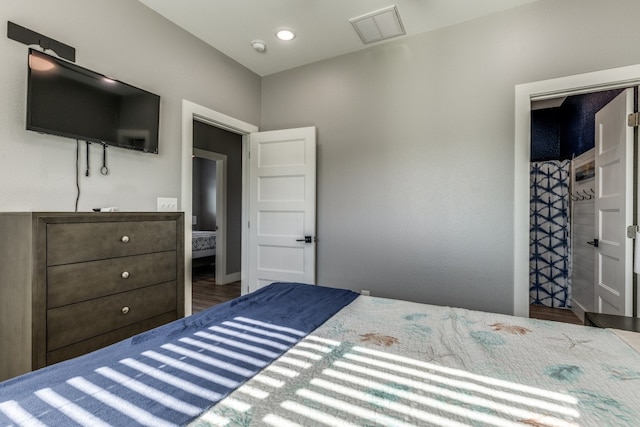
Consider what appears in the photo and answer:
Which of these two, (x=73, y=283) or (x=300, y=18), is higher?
(x=300, y=18)

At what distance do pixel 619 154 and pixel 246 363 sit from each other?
117 inches

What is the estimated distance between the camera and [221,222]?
4840 mm

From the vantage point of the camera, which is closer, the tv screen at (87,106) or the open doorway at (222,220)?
the tv screen at (87,106)

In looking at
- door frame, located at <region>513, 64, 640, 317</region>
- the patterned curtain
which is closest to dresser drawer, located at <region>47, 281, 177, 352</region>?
door frame, located at <region>513, 64, 640, 317</region>

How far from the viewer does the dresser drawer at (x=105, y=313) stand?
4.71 ft

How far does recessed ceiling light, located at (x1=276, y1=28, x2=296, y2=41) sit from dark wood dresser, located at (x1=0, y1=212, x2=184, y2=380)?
1.87 meters

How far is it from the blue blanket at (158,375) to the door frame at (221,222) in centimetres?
361

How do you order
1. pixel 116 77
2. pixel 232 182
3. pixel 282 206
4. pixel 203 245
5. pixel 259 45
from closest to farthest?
pixel 116 77, pixel 259 45, pixel 282 206, pixel 232 182, pixel 203 245

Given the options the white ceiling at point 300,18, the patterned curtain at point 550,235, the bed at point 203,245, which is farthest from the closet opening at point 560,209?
the bed at point 203,245

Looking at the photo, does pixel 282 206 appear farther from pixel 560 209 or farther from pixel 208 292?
pixel 560 209

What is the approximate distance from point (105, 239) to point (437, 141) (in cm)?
251

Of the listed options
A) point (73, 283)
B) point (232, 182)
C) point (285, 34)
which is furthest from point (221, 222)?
point (73, 283)

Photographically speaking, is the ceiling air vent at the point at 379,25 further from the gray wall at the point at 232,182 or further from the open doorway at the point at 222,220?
the gray wall at the point at 232,182

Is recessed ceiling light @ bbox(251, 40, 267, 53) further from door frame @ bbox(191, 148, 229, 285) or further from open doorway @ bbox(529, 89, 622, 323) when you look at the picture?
open doorway @ bbox(529, 89, 622, 323)
